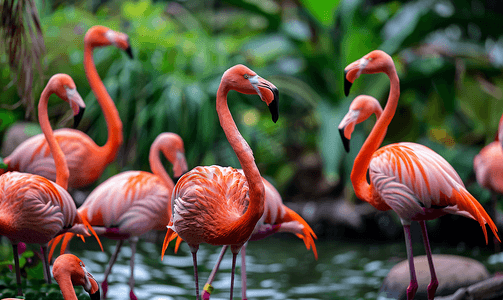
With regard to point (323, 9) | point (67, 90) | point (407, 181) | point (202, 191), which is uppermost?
point (323, 9)

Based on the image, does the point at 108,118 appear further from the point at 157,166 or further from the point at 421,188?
the point at 421,188

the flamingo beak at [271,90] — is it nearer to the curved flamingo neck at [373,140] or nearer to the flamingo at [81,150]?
the curved flamingo neck at [373,140]

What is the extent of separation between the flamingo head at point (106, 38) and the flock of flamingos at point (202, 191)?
11 mm

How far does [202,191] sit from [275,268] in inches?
90.1

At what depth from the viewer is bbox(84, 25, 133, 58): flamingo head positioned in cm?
373

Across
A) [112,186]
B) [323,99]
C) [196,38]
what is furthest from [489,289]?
[196,38]

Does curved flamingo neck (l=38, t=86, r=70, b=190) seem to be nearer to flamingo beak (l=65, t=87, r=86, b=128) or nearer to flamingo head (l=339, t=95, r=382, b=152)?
flamingo beak (l=65, t=87, r=86, b=128)

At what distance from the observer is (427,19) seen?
20.3ft

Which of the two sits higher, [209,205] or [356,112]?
[356,112]

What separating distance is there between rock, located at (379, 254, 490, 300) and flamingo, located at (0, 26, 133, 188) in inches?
95.0

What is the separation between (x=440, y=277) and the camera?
3.52 m

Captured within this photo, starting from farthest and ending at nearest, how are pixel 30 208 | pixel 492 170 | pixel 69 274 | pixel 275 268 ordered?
pixel 492 170
pixel 275 268
pixel 30 208
pixel 69 274

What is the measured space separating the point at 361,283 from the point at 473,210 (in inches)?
65.8

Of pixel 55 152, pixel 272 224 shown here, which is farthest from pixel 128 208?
pixel 272 224
